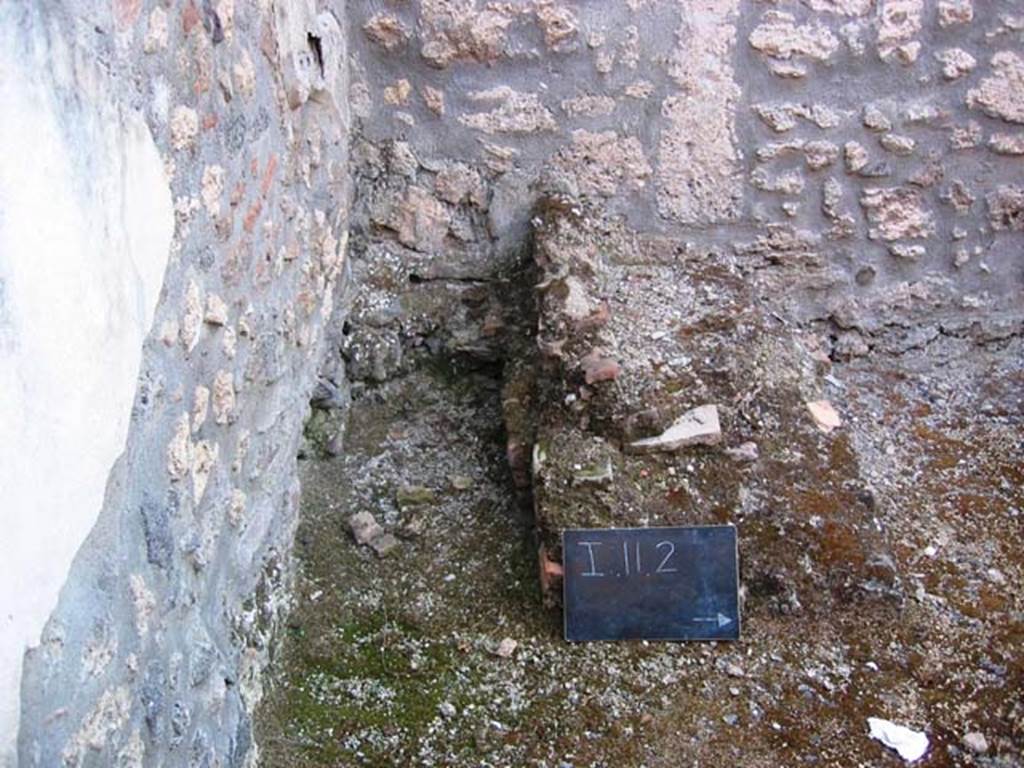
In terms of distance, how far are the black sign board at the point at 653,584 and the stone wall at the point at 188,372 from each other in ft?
2.05

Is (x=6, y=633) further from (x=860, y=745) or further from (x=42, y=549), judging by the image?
(x=860, y=745)

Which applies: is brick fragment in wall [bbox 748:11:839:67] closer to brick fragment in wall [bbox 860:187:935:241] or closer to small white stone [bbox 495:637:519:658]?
brick fragment in wall [bbox 860:187:935:241]

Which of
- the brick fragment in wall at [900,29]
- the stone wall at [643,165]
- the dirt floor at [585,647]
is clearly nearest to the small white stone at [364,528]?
the dirt floor at [585,647]

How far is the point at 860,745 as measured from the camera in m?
2.27

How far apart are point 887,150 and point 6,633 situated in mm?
2746

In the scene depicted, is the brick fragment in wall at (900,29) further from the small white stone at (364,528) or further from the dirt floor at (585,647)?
the small white stone at (364,528)

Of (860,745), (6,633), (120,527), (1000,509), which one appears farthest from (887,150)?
(6,633)

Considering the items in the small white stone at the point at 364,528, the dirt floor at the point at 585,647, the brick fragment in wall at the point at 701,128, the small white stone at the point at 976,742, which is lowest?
the small white stone at the point at 976,742

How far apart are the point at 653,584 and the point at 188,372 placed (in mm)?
1050

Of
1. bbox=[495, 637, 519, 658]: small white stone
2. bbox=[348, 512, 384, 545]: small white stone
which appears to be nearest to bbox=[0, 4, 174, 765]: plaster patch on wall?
bbox=[495, 637, 519, 658]: small white stone

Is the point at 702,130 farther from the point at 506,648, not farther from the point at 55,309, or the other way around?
the point at 55,309

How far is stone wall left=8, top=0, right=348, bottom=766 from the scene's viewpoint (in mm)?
1463

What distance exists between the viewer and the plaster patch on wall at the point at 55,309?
1.30 metres

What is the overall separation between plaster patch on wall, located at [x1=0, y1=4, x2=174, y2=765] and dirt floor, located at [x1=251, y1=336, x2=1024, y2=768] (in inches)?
38.0
